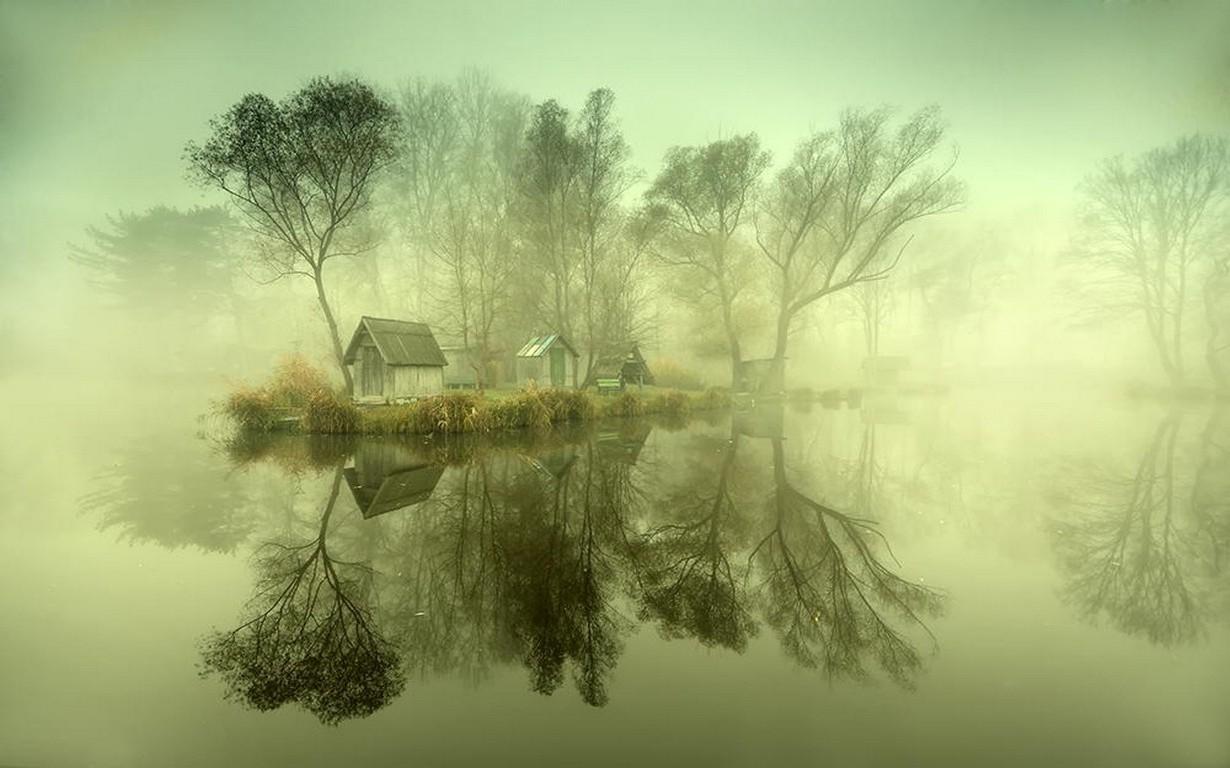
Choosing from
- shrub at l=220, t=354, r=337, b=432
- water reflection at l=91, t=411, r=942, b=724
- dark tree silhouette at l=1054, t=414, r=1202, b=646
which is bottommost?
dark tree silhouette at l=1054, t=414, r=1202, b=646

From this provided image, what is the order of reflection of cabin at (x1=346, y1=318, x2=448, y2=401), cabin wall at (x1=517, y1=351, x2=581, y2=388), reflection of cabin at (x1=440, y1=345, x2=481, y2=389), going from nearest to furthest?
1. reflection of cabin at (x1=346, y1=318, x2=448, y2=401)
2. cabin wall at (x1=517, y1=351, x2=581, y2=388)
3. reflection of cabin at (x1=440, y1=345, x2=481, y2=389)

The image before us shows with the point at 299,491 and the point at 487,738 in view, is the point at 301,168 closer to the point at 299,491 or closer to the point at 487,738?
the point at 299,491

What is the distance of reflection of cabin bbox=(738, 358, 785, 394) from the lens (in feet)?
112

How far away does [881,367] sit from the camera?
4734 cm

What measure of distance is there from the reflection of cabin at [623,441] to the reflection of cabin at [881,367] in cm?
3437

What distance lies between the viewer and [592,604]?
474 cm

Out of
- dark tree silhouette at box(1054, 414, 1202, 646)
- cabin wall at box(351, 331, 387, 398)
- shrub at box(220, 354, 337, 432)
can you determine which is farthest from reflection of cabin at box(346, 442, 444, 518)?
cabin wall at box(351, 331, 387, 398)

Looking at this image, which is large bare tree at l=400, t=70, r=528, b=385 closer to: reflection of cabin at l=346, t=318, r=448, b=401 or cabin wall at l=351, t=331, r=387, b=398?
reflection of cabin at l=346, t=318, r=448, b=401

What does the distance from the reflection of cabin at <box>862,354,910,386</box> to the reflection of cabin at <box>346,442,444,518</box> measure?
44912 millimetres

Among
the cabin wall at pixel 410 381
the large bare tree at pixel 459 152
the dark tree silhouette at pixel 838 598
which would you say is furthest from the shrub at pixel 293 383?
the dark tree silhouette at pixel 838 598

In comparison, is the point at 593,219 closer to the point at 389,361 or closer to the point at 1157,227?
the point at 389,361

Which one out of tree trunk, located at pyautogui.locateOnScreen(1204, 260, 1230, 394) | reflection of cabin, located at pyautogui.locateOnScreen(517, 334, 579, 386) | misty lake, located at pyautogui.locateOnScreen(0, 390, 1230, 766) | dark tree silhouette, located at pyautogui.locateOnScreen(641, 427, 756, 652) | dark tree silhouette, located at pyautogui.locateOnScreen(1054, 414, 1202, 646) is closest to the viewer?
misty lake, located at pyautogui.locateOnScreen(0, 390, 1230, 766)

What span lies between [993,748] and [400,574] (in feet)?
17.0

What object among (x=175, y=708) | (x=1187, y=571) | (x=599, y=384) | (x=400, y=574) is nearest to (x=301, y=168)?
(x=599, y=384)
